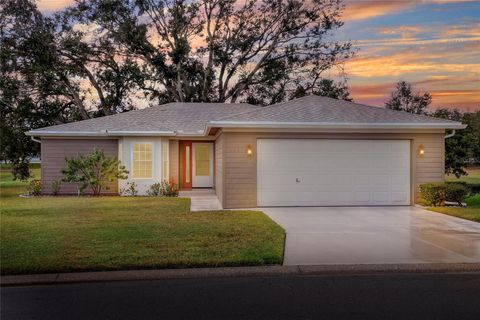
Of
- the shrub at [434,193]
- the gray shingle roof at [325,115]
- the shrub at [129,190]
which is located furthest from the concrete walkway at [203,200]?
the shrub at [434,193]

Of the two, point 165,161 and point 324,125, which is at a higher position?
point 324,125

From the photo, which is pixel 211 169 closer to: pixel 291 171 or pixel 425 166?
pixel 291 171

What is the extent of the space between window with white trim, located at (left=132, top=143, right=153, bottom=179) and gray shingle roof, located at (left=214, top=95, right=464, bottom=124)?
6.21 meters

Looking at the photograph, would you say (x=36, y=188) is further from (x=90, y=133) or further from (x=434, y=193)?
(x=434, y=193)

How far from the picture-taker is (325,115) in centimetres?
1670

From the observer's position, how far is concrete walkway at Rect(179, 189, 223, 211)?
1603cm

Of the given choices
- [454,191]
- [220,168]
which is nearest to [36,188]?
[220,168]

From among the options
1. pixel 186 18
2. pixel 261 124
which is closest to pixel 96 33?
pixel 186 18

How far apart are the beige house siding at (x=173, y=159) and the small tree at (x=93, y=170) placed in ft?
7.39

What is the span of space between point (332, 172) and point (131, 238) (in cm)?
804

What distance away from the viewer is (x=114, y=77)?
110 feet

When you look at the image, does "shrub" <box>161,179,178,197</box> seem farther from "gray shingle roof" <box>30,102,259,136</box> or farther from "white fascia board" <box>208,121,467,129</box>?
"white fascia board" <box>208,121,467,129</box>

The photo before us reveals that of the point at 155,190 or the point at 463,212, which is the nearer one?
the point at 463,212

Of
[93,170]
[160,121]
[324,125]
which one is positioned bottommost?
[93,170]
